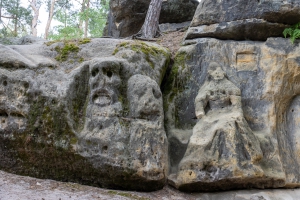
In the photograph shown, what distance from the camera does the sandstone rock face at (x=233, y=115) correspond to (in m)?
5.38

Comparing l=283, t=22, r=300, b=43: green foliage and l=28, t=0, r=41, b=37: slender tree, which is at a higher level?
l=28, t=0, r=41, b=37: slender tree

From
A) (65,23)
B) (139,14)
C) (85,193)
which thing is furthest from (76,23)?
(85,193)

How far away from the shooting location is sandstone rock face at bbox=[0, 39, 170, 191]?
524 cm

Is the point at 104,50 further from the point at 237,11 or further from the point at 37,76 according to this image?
the point at 237,11

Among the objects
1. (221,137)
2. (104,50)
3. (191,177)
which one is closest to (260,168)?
(221,137)

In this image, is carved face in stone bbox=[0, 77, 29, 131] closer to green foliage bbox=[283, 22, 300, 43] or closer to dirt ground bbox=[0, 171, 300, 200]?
dirt ground bbox=[0, 171, 300, 200]

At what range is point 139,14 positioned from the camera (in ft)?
40.0

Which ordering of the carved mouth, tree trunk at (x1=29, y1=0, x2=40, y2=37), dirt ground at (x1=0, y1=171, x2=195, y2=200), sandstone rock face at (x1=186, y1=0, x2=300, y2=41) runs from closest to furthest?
1. dirt ground at (x1=0, y1=171, x2=195, y2=200)
2. the carved mouth
3. sandstone rock face at (x1=186, y1=0, x2=300, y2=41)
4. tree trunk at (x1=29, y1=0, x2=40, y2=37)

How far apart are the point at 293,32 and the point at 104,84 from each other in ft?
14.4

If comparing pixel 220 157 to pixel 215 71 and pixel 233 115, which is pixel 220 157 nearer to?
pixel 233 115

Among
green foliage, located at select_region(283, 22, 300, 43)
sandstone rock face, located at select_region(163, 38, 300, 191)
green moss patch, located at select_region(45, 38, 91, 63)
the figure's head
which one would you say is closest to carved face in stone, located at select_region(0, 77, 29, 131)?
green moss patch, located at select_region(45, 38, 91, 63)

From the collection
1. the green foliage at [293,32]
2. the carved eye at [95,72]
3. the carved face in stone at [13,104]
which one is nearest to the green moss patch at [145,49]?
the carved eye at [95,72]

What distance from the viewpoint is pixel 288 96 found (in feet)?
22.0

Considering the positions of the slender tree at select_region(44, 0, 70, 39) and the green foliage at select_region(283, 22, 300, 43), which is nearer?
the green foliage at select_region(283, 22, 300, 43)
